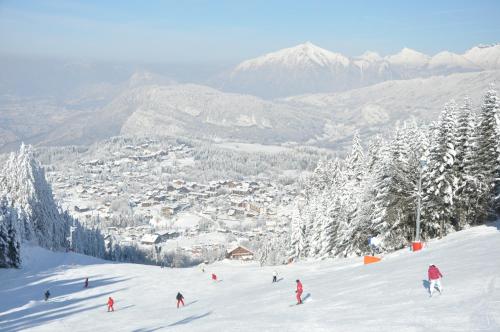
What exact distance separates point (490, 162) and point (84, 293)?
3492 cm

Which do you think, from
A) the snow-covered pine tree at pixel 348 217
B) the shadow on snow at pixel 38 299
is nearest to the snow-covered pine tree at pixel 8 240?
the shadow on snow at pixel 38 299

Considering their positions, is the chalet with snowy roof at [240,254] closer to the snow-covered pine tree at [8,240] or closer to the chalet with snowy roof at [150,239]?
the chalet with snowy roof at [150,239]

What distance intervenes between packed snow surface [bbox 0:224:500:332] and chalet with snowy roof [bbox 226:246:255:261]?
5520cm

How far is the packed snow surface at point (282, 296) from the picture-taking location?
19484 mm

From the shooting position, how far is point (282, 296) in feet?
99.8

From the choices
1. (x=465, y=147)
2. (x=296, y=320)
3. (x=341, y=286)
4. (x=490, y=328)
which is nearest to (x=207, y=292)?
(x=341, y=286)

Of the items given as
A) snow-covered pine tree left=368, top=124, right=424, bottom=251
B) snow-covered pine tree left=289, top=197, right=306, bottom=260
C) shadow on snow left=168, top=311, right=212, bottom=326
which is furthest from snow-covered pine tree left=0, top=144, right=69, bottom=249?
snow-covered pine tree left=368, top=124, right=424, bottom=251

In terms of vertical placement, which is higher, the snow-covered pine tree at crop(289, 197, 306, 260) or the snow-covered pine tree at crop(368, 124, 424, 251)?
the snow-covered pine tree at crop(368, 124, 424, 251)

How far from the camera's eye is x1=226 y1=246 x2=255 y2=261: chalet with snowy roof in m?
108

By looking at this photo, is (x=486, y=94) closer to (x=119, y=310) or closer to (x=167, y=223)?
(x=119, y=310)

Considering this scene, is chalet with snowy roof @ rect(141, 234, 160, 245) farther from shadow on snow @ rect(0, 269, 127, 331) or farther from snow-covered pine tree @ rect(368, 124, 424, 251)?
snow-covered pine tree @ rect(368, 124, 424, 251)

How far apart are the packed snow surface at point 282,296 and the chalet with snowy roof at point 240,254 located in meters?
55.2

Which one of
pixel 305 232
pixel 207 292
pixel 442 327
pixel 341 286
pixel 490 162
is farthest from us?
pixel 305 232

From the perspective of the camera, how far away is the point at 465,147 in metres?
39.7
